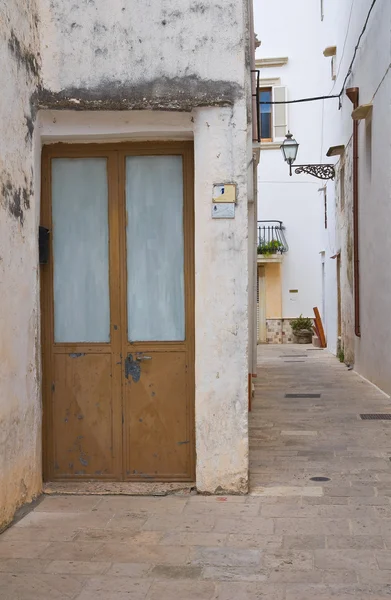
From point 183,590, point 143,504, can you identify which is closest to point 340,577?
point 183,590

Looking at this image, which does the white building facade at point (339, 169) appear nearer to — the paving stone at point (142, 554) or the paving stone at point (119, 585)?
the paving stone at point (142, 554)

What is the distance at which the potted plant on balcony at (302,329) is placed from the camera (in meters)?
25.5

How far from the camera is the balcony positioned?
2570 cm

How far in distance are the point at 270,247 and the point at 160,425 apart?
788 inches

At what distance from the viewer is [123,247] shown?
6.12 meters

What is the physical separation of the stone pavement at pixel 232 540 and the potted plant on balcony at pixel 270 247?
1855cm

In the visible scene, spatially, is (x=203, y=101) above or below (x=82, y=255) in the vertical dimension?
above

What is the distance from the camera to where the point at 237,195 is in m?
5.74

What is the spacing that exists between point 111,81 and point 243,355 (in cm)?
228

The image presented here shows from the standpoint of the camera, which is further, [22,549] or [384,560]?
[22,549]

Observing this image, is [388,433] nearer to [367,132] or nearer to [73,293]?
[73,293]

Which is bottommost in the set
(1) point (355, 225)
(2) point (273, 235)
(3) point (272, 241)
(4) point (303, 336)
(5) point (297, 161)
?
(4) point (303, 336)

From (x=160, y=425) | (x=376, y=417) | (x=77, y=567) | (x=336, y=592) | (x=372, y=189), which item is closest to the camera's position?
(x=336, y=592)

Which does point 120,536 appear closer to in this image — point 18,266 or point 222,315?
point 222,315
